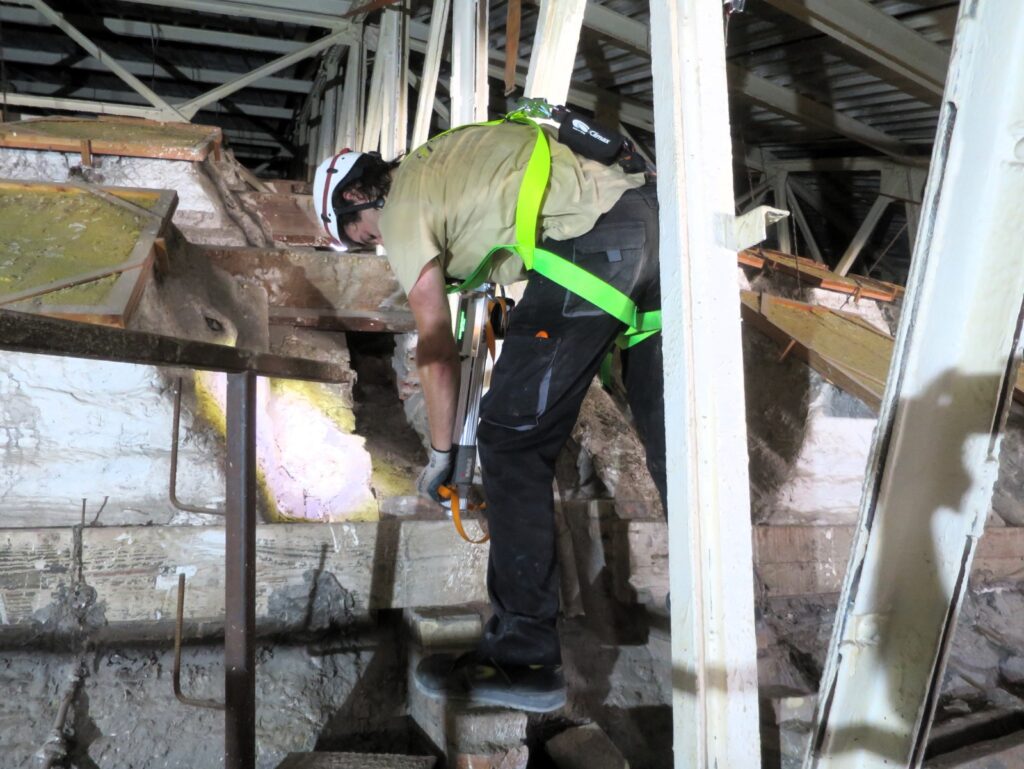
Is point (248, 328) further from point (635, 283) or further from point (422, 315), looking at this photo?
point (635, 283)

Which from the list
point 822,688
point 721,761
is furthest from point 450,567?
point 822,688

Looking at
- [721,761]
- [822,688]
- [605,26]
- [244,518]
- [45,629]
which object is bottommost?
[45,629]

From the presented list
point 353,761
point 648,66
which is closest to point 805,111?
point 648,66

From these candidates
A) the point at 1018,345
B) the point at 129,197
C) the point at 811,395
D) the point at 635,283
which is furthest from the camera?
the point at 811,395

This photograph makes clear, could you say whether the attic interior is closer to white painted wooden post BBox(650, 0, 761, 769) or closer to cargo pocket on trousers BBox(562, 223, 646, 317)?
white painted wooden post BBox(650, 0, 761, 769)

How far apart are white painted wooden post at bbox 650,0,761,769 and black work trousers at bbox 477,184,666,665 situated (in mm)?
524

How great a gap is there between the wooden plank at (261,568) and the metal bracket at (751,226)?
156 centimetres

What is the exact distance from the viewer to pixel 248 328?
348cm

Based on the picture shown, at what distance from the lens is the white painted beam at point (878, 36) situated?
4742 millimetres

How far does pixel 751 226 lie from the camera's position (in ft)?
4.82

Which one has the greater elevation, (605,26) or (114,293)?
(605,26)

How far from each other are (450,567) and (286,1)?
7484 millimetres

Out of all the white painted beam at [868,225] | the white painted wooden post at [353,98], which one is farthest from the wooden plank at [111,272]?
the white painted beam at [868,225]

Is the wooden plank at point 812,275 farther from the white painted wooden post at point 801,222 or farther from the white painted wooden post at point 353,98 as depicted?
the white painted wooden post at point 353,98
